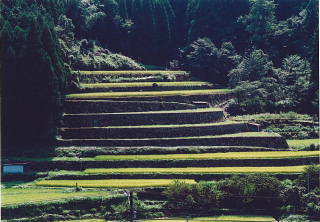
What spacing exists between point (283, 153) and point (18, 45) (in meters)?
16.6

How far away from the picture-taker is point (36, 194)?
3812 cm

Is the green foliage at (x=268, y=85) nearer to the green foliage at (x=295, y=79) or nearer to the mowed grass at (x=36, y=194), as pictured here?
the green foliage at (x=295, y=79)

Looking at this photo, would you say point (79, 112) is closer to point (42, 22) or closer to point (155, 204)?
point (42, 22)

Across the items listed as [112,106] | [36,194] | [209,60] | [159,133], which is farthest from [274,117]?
[36,194]

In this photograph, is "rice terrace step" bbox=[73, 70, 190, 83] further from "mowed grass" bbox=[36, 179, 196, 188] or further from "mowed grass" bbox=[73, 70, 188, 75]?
"mowed grass" bbox=[36, 179, 196, 188]

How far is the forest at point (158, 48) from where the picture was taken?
1722 inches

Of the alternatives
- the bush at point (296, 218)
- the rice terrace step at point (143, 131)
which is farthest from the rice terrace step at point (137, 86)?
the bush at point (296, 218)

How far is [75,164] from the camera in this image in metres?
42.2

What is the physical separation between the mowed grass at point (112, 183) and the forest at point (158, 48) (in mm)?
4812

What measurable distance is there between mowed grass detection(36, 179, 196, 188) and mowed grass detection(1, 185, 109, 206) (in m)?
0.79

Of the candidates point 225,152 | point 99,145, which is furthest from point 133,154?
point 225,152

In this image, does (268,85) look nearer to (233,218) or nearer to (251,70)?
(251,70)

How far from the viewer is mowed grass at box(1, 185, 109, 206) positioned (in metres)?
36.7

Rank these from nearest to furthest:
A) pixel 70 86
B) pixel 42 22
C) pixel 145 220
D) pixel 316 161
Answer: pixel 145 220
pixel 316 161
pixel 42 22
pixel 70 86
